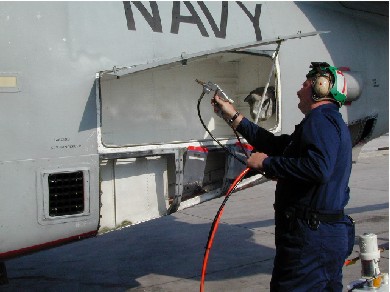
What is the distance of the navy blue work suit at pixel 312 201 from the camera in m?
3.06

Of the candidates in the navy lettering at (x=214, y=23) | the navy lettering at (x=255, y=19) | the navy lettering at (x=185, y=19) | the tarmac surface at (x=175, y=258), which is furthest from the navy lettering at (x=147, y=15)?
the tarmac surface at (x=175, y=258)

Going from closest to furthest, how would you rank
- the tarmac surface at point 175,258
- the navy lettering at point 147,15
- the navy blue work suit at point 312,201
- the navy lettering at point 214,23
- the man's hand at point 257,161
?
the navy blue work suit at point 312,201, the man's hand at point 257,161, the navy lettering at point 147,15, the navy lettering at point 214,23, the tarmac surface at point 175,258

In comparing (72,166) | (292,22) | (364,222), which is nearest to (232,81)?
(292,22)

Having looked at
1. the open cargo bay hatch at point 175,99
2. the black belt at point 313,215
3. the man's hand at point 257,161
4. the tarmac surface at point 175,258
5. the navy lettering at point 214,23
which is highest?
→ the navy lettering at point 214,23

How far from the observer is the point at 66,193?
3627 mm

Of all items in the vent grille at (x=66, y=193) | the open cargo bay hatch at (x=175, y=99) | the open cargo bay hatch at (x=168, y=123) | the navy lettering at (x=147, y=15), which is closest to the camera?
the vent grille at (x=66, y=193)

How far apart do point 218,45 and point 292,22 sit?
101 centimetres

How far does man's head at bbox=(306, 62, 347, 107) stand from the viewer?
3.28 metres

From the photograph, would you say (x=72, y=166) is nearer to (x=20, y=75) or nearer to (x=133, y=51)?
(x=20, y=75)

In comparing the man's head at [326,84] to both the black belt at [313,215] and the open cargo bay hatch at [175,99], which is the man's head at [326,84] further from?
the open cargo bay hatch at [175,99]

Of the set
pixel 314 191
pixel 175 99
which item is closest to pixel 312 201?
pixel 314 191

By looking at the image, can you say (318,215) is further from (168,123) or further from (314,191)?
(168,123)

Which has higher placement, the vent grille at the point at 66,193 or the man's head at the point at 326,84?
the man's head at the point at 326,84

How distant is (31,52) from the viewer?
3420 mm
